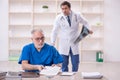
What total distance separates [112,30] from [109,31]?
0.09 m

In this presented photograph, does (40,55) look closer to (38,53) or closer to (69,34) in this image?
(38,53)

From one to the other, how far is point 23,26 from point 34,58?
502 cm

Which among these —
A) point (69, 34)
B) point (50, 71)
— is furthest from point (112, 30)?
point (50, 71)

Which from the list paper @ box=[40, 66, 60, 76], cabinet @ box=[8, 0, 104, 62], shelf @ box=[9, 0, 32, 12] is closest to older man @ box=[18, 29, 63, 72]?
paper @ box=[40, 66, 60, 76]

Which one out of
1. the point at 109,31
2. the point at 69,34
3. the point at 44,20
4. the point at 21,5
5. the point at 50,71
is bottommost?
the point at 50,71

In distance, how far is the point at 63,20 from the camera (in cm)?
430

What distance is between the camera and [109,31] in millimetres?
7559

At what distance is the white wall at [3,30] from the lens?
7.47 m

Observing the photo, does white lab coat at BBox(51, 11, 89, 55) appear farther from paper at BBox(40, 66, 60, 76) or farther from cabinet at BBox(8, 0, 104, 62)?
cabinet at BBox(8, 0, 104, 62)

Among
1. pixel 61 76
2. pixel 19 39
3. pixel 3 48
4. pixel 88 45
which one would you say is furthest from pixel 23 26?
pixel 61 76

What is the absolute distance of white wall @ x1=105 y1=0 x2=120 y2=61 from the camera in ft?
24.6

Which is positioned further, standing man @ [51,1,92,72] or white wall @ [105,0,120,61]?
white wall @ [105,0,120,61]

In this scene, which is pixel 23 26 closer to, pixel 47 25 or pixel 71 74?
pixel 47 25

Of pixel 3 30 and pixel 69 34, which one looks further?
pixel 3 30
